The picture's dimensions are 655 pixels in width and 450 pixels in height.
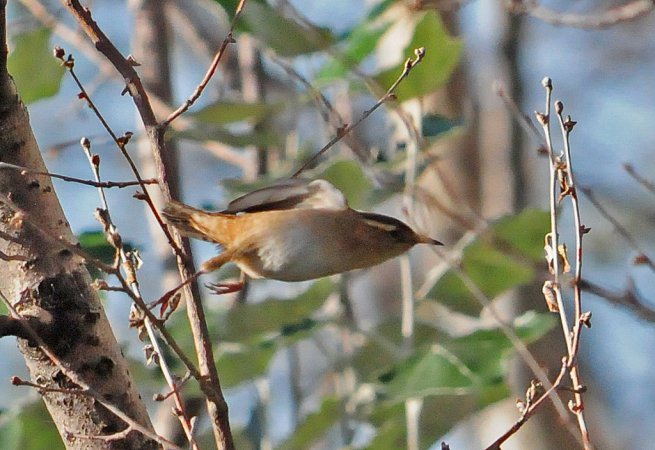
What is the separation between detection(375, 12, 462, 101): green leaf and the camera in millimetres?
1496

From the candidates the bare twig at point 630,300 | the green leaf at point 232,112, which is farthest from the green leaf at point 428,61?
the bare twig at point 630,300

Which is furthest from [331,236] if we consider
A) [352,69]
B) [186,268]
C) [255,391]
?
[255,391]

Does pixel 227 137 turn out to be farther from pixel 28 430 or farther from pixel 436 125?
pixel 28 430

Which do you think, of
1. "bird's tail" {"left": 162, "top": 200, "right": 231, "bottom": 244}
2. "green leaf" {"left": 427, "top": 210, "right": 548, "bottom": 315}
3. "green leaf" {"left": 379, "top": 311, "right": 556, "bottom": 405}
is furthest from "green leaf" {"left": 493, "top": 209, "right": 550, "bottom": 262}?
"bird's tail" {"left": 162, "top": 200, "right": 231, "bottom": 244}

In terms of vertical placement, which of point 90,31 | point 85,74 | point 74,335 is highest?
point 85,74

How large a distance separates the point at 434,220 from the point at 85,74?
6.45 ft

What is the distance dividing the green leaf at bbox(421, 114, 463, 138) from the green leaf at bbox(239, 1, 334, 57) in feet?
0.70

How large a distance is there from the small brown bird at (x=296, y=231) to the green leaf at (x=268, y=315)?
63 cm

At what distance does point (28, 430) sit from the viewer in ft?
4.47

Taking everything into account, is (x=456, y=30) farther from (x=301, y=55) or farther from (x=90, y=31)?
(x=90, y=31)

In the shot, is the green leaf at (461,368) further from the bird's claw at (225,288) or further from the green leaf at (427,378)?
the bird's claw at (225,288)

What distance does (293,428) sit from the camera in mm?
1614

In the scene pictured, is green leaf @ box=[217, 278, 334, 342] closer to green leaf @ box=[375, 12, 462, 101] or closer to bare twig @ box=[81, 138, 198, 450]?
green leaf @ box=[375, 12, 462, 101]

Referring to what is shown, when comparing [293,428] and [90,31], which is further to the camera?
[293,428]
